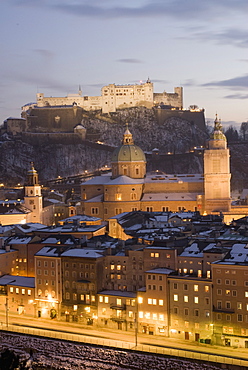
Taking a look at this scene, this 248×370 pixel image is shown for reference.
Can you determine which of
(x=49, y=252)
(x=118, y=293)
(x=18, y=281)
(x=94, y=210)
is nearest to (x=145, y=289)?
(x=118, y=293)

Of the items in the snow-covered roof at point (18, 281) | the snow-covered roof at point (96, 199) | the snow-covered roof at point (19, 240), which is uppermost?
the snow-covered roof at point (96, 199)

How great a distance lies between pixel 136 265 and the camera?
5012 cm

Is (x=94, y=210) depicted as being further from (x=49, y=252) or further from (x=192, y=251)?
(x=192, y=251)

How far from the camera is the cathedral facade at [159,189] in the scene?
83250 millimetres

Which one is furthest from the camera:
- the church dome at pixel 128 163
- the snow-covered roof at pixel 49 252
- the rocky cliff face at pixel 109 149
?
the rocky cliff face at pixel 109 149

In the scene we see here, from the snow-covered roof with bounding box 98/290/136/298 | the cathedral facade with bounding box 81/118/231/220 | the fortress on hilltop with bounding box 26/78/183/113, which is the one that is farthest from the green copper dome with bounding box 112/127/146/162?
the fortress on hilltop with bounding box 26/78/183/113

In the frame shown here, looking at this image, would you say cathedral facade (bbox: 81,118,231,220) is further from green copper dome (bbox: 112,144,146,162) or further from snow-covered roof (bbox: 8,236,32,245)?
snow-covered roof (bbox: 8,236,32,245)

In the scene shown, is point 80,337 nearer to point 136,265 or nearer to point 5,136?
point 136,265

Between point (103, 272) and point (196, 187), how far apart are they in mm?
37435

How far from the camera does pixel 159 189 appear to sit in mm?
87625

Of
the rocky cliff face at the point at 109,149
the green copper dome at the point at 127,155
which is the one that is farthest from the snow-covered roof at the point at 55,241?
the rocky cliff face at the point at 109,149

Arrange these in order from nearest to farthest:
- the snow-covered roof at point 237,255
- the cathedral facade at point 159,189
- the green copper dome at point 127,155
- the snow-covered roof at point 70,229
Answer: the snow-covered roof at point 237,255 → the snow-covered roof at point 70,229 → the cathedral facade at point 159,189 → the green copper dome at point 127,155

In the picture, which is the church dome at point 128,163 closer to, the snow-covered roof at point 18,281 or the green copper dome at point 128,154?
the green copper dome at point 128,154

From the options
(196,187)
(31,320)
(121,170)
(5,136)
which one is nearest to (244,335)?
(31,320)
